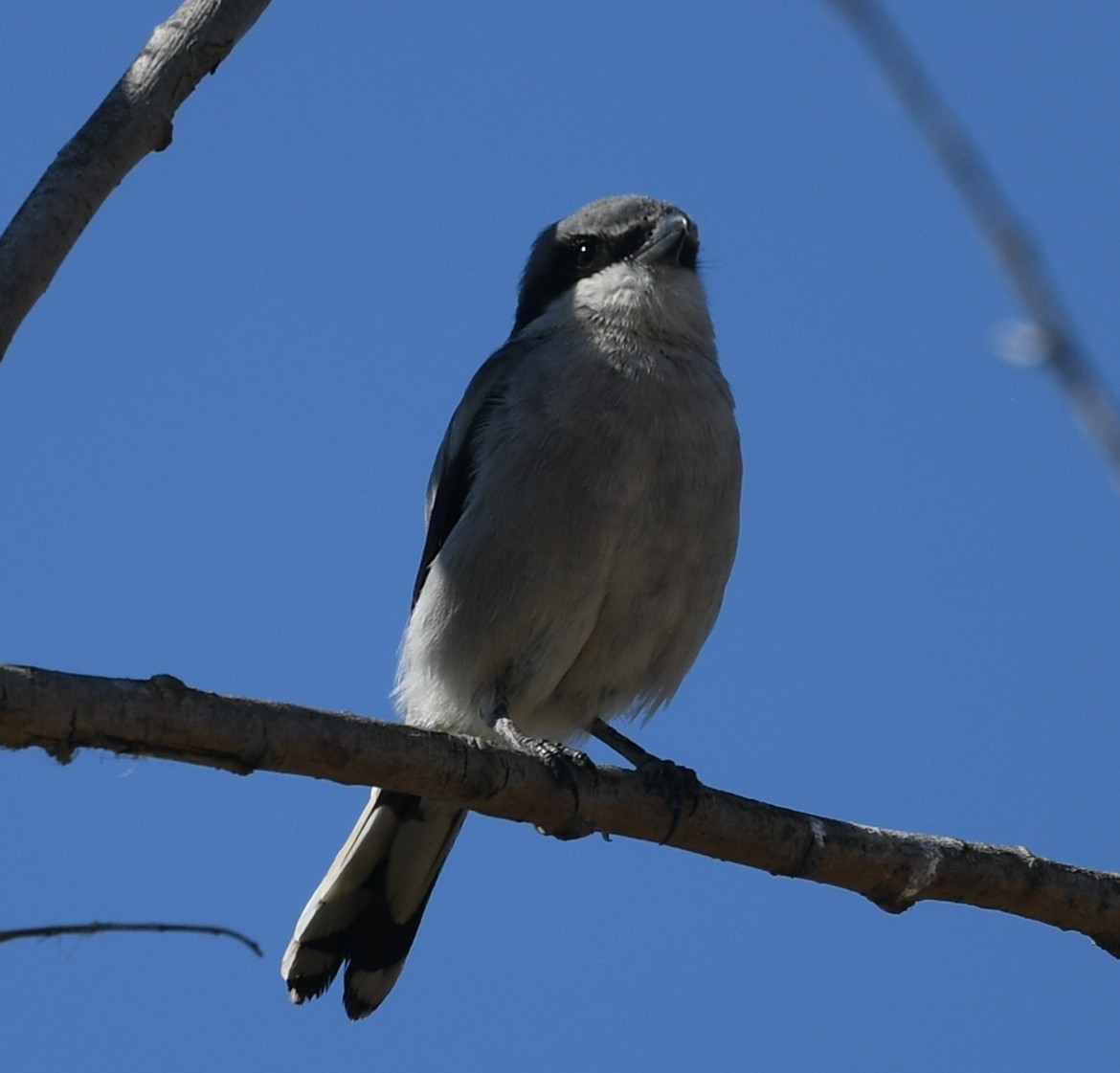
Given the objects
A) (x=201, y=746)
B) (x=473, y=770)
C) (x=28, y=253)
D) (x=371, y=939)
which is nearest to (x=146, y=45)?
(x=28, y=253)

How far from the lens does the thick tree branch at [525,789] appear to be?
11.2 ft

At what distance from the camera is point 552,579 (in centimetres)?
547

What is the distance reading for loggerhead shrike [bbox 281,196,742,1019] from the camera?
5.54m

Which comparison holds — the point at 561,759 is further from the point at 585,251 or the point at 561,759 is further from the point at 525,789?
the point at 585,251

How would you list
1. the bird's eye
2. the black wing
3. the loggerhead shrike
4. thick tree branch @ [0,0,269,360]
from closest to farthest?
1. thick tree branch @ [0,0,269,360]
2. the loggerhead shrike
3. the black wing
4. the bird's eye

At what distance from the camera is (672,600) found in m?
5.68

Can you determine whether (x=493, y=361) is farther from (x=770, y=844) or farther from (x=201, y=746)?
(x=201, y=746)

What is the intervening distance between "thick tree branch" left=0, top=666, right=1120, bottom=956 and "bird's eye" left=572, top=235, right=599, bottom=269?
8.96 ft

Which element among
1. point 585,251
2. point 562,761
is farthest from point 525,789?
point 585,251

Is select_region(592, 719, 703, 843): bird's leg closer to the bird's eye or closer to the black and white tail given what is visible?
the black and white tail

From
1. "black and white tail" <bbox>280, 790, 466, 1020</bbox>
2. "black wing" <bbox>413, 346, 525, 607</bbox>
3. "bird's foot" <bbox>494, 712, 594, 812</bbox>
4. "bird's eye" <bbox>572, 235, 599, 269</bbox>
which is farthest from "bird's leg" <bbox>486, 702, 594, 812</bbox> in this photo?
"bird's eye" <bbox>572, 235, 599, 269</bbox>

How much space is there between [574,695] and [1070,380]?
14.8 ft

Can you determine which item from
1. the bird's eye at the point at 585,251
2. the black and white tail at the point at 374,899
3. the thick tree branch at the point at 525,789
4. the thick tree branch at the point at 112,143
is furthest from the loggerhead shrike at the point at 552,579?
the thick tree branch at the point at 112,143

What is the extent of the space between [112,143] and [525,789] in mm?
2038
